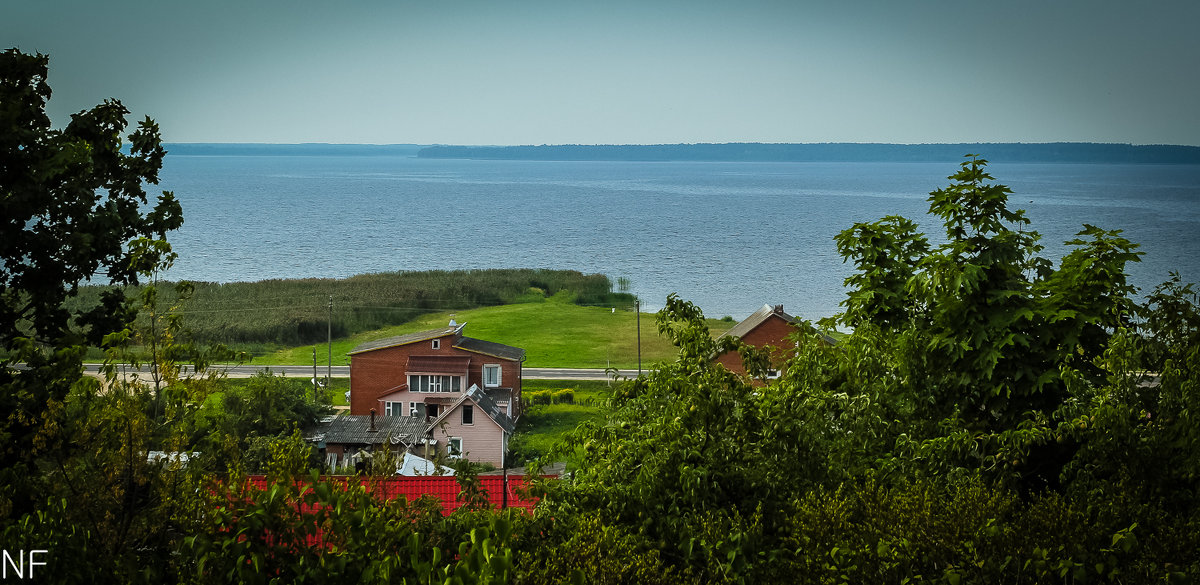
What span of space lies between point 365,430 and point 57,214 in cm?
1108

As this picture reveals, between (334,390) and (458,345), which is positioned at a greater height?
(458,345)

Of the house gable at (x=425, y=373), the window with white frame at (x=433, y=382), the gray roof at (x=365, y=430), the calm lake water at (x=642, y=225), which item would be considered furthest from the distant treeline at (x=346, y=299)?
the gray roof at (x=365, y=430)

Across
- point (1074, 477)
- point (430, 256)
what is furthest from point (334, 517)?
point (430, 256)

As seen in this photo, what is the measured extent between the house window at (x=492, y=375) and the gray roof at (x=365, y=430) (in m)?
2.46

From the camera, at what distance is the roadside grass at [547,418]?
68.0ft

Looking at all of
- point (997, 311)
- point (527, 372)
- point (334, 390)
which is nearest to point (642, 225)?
point (527, 372)

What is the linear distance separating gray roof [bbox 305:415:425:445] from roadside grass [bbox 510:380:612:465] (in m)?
2.07

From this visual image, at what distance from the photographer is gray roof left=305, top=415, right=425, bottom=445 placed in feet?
64.1

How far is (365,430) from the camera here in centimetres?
2017

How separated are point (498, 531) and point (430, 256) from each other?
7050 cm

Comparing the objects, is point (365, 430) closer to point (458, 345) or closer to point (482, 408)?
point (482, 408)

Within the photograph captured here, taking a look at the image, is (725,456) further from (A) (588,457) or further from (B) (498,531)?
(B) (498,531)

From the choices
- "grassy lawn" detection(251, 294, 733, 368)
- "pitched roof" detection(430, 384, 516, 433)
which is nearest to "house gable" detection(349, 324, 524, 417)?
"pitched roof" detection(430, 384, 516, 433)

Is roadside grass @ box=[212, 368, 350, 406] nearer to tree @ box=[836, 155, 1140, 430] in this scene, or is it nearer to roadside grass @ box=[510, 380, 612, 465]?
roadside grass @ box=[510, 380, 612, 465]
